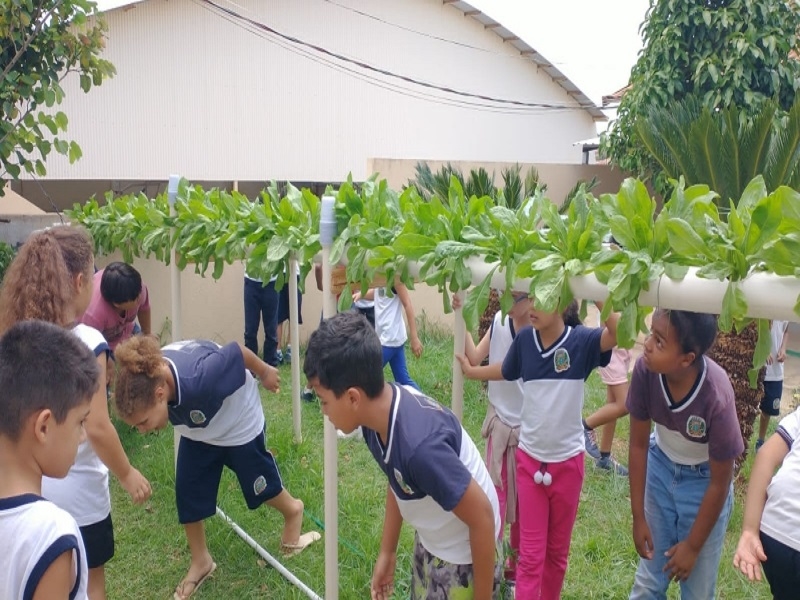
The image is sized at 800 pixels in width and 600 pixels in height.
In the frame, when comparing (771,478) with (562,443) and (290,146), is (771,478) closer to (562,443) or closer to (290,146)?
(562,443)

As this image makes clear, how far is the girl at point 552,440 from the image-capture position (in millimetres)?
2773

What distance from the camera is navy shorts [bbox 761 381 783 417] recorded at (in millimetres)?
5012

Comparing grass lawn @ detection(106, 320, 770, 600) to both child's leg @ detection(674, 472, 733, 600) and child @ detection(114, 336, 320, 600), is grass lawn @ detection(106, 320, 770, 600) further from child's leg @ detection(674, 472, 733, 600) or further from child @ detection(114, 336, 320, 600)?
child's leg @ detection(674, 472, 733, 600)

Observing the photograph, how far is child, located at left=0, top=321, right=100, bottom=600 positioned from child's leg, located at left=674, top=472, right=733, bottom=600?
1.99 meters

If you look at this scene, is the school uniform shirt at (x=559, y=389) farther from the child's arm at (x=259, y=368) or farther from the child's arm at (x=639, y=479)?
the child's arm at (x=259, y=368)

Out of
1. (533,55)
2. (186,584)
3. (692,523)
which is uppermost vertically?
(533,55)

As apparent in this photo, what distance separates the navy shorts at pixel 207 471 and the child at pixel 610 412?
6.52 ft

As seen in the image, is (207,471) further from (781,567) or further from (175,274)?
(781,567)

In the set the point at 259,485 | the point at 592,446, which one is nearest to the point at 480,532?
the point at 259,485

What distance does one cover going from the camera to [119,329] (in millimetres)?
4508

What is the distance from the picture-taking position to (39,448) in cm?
150

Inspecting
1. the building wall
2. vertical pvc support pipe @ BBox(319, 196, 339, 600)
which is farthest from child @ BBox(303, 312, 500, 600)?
the building wall

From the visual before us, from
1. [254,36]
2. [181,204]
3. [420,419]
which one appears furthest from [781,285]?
[254,36]

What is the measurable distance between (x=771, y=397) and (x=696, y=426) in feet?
10.5
